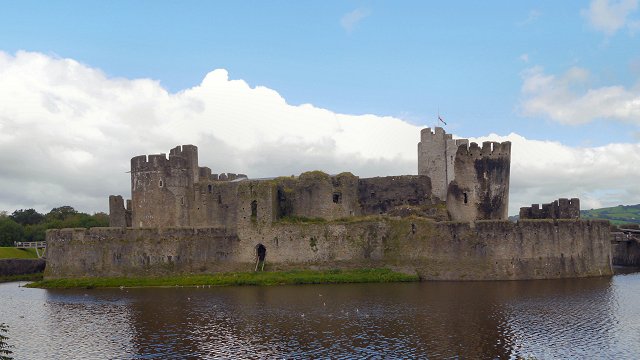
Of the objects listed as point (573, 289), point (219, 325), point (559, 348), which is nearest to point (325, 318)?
point (219, 325)

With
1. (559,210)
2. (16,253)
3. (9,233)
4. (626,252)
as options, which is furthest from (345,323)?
(9,233)

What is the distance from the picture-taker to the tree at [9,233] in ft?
233

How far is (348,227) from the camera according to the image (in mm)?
38875

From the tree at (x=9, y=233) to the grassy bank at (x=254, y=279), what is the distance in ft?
113

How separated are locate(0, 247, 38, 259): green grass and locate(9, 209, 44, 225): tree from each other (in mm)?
42597

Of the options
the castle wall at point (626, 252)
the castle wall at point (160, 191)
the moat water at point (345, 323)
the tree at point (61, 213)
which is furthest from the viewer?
the tree at point (61, 213)

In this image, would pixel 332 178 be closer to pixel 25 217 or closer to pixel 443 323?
pixel 443 323

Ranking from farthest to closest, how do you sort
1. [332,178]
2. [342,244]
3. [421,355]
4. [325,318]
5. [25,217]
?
1. [25,217]
2. [332,178]
3. [342,244]
4. [325,318]
5. [421,355]

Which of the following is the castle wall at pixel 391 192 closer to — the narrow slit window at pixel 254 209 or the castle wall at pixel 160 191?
the narrow slit window at pixel 254 209

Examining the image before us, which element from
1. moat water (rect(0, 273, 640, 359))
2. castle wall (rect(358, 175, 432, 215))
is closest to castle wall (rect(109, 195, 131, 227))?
moat water (rect(0, 273, 640, 359))

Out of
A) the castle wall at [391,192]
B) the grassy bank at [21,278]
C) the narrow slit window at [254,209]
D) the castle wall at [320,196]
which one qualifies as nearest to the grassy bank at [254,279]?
the narrow slit window at [254,209]

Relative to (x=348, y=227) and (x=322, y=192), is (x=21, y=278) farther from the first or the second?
(x=348, y=227)

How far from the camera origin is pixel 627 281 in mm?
34875

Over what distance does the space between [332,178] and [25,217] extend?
230 ft
